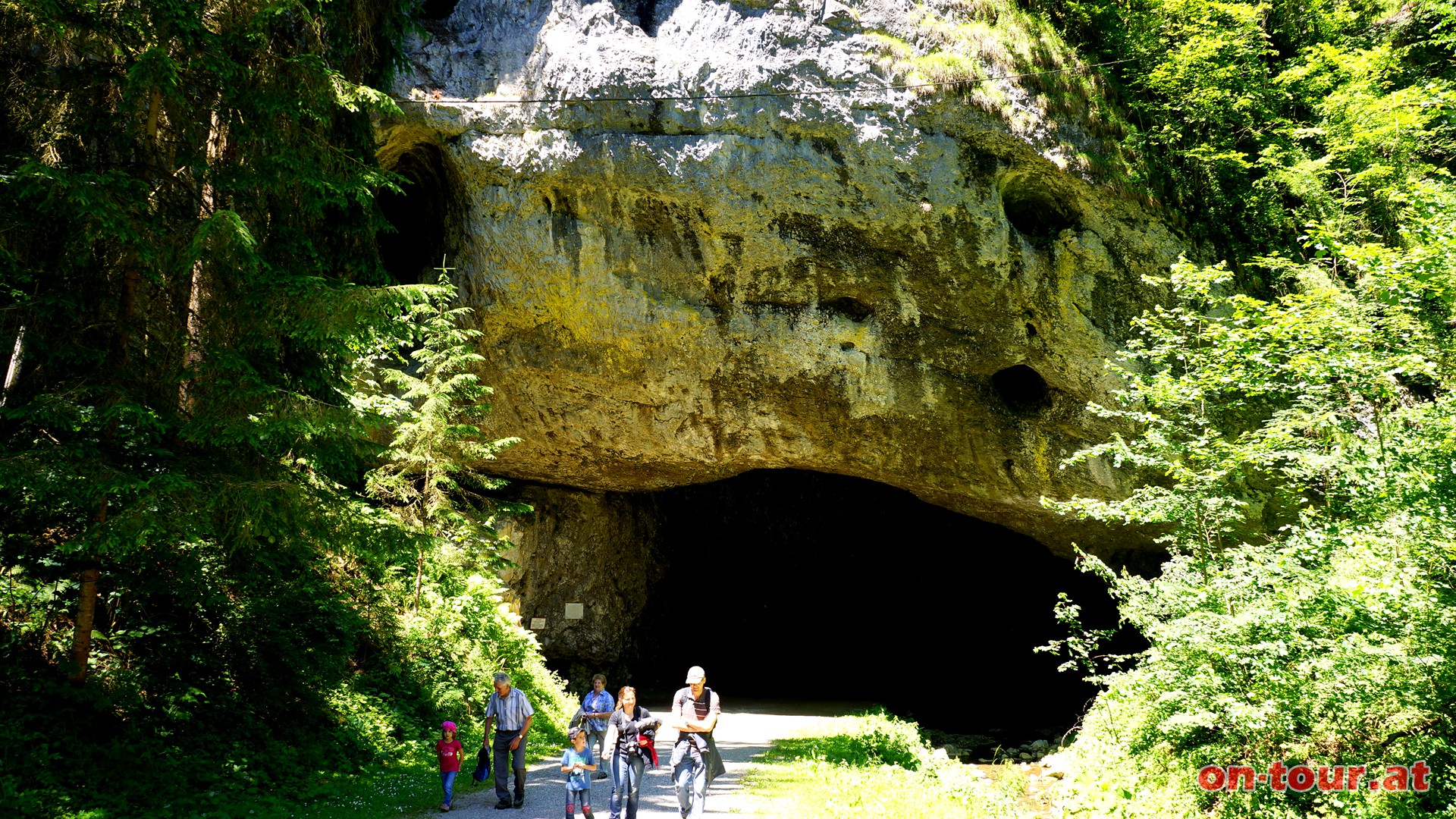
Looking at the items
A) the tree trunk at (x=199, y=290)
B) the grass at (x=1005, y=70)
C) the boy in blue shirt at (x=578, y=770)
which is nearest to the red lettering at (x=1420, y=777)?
the boy in blue shirt at (x=578, y=770)

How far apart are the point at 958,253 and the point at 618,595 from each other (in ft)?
36.4

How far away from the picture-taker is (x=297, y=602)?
984 centimetres

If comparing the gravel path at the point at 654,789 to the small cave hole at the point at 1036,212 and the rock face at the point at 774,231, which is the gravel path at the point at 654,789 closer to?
the rock face at the point at 774,231

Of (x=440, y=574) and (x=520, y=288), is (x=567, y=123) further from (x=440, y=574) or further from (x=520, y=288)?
(x=440, y=574)

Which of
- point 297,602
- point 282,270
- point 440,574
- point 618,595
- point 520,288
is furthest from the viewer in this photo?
point 618,595

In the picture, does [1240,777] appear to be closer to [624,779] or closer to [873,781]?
[873,781]

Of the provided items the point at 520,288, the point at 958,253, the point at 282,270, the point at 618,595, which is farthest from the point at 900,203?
the point at 618,595

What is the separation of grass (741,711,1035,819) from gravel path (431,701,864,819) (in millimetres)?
226

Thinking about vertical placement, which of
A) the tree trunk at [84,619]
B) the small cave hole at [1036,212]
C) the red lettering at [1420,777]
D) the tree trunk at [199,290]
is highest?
the small cave hole at [1036,212]

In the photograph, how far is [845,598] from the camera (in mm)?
24766

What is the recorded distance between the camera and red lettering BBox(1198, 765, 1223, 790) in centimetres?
845

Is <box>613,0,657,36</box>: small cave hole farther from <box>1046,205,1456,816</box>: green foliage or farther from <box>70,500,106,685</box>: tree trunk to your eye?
<box>70,500,106,685</box>: tree trunk

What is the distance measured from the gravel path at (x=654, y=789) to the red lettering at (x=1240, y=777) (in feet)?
15.6

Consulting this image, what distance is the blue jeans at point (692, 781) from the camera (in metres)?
6.19
